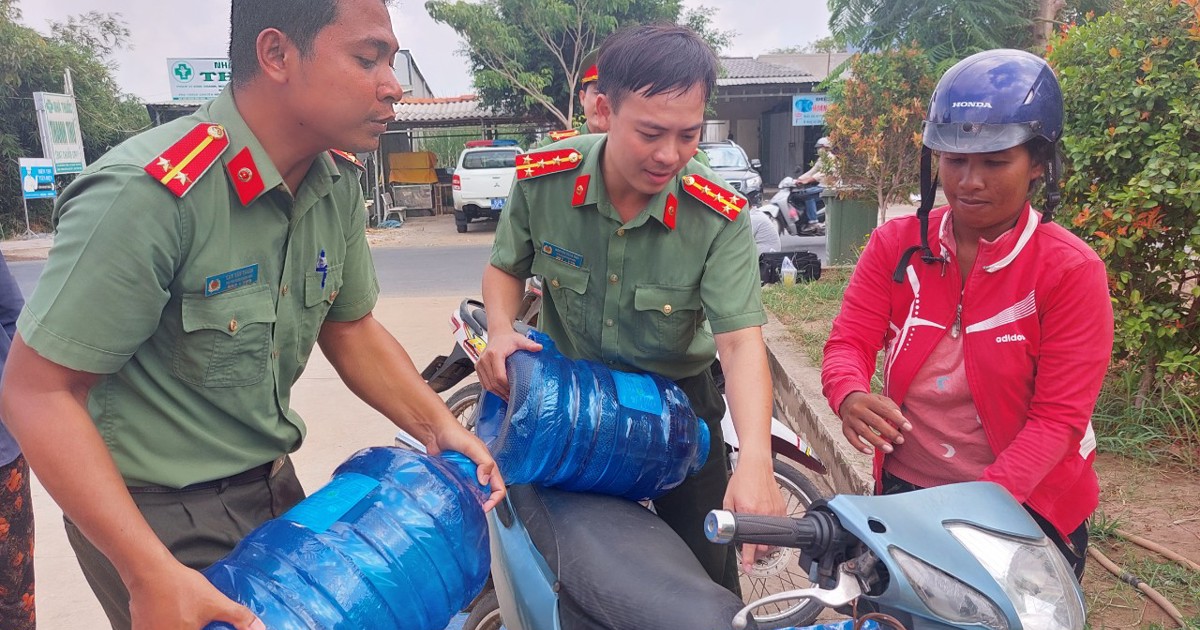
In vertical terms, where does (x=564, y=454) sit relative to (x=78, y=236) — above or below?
below

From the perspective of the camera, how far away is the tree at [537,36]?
16734 millimetres

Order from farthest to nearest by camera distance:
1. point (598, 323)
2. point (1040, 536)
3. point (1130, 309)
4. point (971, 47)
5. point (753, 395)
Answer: point (971, 47), point (1130, 309), point (598, 323), point (753, 395), point (1040, 536)

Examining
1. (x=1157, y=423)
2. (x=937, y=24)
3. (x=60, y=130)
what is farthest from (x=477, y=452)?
(x=60, y=130)

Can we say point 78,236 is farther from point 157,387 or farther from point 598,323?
point 598,323

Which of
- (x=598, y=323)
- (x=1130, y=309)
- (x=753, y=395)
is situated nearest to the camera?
(x=753, y=395)

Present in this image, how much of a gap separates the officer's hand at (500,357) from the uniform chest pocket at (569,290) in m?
0.26

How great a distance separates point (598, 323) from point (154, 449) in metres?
1.02

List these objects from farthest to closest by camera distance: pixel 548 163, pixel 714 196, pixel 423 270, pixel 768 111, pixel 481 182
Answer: pixel 768 111 → pixel 481 182 → pixel 423 270 → pixel 548 163 → pixel 714 196

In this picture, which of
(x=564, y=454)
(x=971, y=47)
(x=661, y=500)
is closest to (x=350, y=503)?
(x=564, y=454)

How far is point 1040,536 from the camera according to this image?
1.07 meters

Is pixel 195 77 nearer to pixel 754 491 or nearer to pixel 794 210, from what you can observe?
pixel 794 210

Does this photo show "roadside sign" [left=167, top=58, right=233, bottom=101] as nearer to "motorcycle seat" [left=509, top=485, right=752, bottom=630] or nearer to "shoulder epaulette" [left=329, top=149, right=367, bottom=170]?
"shoulder epaulette" [left=329, top=149, right=367, bottom=170]

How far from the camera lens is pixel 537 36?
58.1 ft

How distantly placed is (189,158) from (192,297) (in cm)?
22
